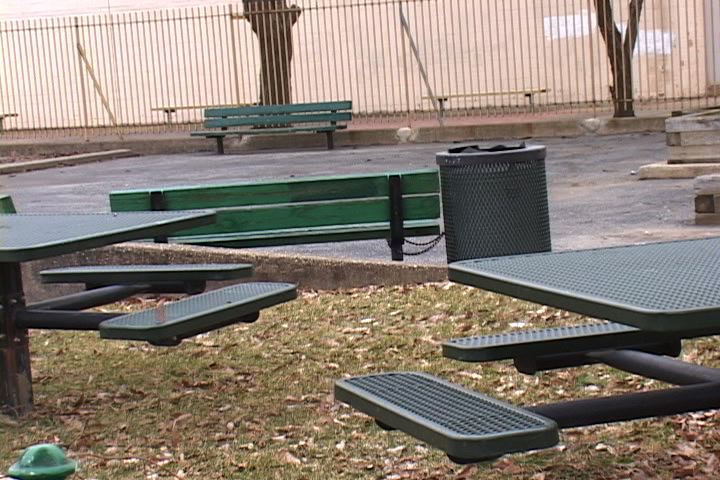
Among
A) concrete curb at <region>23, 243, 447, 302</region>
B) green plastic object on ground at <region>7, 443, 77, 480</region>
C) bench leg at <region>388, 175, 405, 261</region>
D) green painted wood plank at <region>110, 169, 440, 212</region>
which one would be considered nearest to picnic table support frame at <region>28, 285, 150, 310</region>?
concrete curb at <region>23, 243, 447, 302</region>

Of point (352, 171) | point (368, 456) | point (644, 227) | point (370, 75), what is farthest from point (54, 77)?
point (368, 456)

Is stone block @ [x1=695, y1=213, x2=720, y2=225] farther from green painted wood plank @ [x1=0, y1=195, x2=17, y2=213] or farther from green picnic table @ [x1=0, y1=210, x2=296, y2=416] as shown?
green painted wood plank @ [x1=0, y1=195, x2=17, y2=213]

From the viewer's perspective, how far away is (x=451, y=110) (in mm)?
27391

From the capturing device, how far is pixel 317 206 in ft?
30.1

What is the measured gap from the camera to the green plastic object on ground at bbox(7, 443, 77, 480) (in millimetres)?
2291

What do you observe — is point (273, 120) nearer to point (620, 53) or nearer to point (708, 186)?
point (620, 53)

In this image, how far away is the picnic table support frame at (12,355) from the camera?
6.47m

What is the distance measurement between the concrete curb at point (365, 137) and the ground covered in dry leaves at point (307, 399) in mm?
14119

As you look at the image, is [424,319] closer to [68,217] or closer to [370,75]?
[68,217]

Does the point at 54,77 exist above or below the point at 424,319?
above

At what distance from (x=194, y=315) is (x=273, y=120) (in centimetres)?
1827

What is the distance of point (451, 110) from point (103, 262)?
18524 millimetres

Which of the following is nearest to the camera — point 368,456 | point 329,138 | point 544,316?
point 368,456

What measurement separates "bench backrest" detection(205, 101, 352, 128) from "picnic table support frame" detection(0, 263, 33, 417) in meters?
17.1
